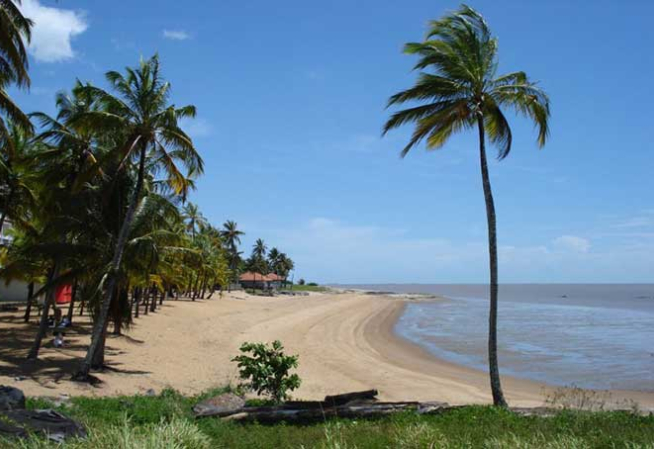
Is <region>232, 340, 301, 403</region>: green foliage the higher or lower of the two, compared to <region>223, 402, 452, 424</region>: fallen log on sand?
higher

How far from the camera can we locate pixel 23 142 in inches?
773

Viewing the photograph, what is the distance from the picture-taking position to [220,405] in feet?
34.6

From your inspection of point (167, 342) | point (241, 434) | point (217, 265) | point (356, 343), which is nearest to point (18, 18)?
point (241, 434)

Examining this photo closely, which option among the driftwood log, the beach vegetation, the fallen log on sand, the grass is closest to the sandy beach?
the beach vegetation

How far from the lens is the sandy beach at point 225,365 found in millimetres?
15734

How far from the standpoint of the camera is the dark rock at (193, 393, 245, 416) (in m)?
9.92

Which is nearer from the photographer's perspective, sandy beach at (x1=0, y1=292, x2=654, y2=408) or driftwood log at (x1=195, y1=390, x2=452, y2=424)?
driftwood log at (x1=195, y1=390, x2=452, y2=424)

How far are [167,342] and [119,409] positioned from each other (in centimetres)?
1488

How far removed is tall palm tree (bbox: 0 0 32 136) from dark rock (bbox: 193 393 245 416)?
944 centimetres

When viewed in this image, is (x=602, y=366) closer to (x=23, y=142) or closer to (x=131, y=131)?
(x=131, y=131)

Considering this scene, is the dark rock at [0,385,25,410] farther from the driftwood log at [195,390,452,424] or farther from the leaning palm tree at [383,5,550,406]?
the leaning palm tree at [383,5,550,406]

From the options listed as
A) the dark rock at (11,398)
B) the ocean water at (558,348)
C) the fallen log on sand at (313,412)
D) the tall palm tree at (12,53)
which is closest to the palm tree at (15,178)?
the tall palm tree at (12,53)

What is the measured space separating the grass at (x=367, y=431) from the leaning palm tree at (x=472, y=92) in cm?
296

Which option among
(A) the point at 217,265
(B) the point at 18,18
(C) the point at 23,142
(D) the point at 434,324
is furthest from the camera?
(A) the point at 217,265
